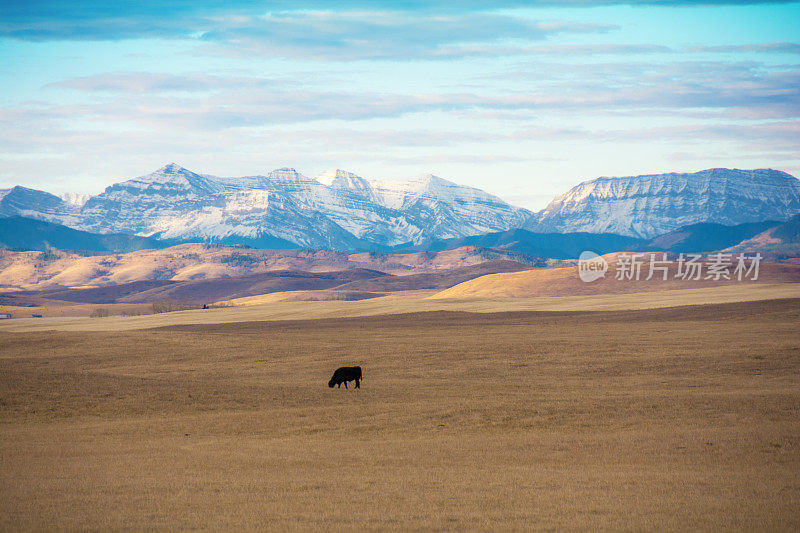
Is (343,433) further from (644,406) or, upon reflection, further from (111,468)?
(644,406)

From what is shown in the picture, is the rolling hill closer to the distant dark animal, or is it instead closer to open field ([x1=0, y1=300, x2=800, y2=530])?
open field ([x1=0, y1=300, x2=800, y2=530])

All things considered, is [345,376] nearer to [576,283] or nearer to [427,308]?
[427,308]

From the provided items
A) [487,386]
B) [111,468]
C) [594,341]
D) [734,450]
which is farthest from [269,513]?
[594,341]

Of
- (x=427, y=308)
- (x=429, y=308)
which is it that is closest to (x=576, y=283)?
(x=429, y=308)

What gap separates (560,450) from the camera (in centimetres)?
2303

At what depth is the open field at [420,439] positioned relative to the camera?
16.3 meters

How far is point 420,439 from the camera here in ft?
82.9

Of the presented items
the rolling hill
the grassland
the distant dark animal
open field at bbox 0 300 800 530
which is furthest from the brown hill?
the distant dark animal

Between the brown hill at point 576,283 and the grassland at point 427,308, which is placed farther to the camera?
the brown hill at point 576,283

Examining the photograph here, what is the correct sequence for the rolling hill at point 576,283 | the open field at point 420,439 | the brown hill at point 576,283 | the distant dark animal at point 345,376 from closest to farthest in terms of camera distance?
1. the open field at point 420,439
2. the distant dark animal at point 345,376
3. the rolling hill at point 576,283
4. the brown hill at point 576,283

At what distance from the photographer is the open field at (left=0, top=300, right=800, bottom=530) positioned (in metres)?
16.3

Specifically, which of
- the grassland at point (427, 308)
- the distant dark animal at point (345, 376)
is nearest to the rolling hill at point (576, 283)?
the grassland at point (427, 308)

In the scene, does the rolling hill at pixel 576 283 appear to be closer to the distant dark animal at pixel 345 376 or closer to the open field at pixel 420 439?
the open field at pixel 420 439

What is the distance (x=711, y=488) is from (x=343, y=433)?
12684 millimetres
